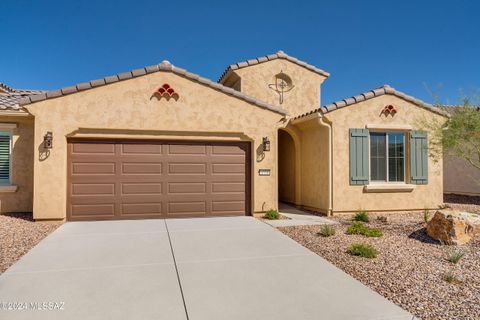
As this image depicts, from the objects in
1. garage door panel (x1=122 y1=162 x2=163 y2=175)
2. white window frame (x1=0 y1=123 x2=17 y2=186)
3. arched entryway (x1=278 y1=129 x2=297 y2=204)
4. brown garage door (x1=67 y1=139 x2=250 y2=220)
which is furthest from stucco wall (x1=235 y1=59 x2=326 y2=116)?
white window frame (x1=0 y1=123 x2=17 y2=186)

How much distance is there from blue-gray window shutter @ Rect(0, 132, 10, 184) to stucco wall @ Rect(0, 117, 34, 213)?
225 millimetres

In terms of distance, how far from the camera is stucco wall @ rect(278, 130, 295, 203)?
1299 centimetres

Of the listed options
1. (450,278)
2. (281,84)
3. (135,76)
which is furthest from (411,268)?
(281,84)

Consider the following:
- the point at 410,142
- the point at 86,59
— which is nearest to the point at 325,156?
the point at 410,142

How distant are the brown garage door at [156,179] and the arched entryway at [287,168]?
10.9 feet

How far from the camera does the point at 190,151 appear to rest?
32.6 feet

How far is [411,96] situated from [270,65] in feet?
18.5

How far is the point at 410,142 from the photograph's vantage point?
10.9m

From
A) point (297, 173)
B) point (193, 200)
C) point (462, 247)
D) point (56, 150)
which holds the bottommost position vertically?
point (462, 247)

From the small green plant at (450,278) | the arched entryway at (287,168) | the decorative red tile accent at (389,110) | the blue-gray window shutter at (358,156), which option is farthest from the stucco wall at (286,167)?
the small green plant at (450,278)

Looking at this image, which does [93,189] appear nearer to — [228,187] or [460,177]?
[228,187]

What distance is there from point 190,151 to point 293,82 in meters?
6.11

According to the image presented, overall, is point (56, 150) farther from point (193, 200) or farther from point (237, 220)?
point (237, 220)

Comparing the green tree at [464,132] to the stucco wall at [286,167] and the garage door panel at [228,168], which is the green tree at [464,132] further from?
the garage door panel at [228,168]
